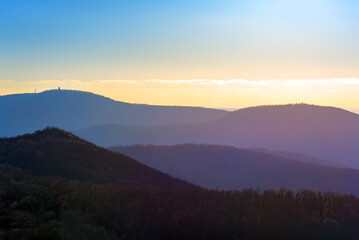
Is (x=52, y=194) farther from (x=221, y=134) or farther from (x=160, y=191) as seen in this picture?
(x=221, y=134)

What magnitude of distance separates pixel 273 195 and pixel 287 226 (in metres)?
1.97

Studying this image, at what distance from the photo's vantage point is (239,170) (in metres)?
60.3

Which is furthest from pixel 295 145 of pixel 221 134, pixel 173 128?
pixel 173 128

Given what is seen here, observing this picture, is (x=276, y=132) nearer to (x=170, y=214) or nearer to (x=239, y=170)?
(x=239, y=170)

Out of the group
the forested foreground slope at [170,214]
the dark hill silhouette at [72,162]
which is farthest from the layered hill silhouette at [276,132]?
the forested foreground slope at [170,214]

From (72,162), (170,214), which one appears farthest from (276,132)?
(170,214)

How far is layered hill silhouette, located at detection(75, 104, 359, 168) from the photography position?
145 metres

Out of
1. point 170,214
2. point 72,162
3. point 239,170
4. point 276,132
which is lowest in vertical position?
point 239,170

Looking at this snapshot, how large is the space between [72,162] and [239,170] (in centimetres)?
4676

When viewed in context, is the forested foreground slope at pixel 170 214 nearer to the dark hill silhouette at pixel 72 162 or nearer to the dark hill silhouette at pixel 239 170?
the dark hill silhouette at pixel 72 162

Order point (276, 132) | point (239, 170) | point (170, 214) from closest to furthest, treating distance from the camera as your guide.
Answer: point (170, 214)
point (239, 170)
point (276, 132)

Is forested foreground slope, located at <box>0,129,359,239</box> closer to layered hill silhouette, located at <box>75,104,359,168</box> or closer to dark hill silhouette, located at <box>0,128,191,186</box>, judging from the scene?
dark hill silhouette, located at <box>0,128,191,186</box>

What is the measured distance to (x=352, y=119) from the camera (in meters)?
160

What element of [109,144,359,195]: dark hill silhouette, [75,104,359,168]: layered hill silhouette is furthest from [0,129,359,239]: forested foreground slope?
[75,104,359,168]: layered hill silhouette
